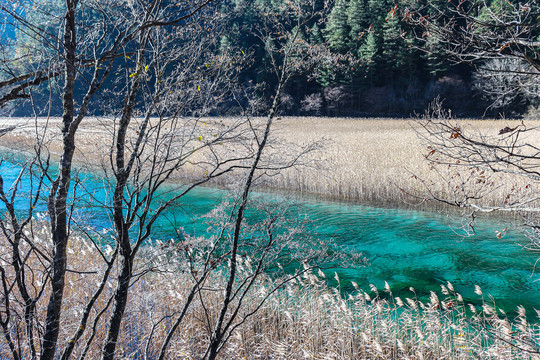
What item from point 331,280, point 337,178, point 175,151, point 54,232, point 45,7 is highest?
point 45,7

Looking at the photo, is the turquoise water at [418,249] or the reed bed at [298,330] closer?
the reed bed at [298,330]

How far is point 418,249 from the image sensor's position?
29.0 ft

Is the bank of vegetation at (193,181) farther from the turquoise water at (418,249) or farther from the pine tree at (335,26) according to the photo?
the turquoise water at (418,249)

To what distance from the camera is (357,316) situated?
5.14 m

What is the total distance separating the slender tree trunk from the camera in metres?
2.25

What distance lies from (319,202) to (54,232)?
1061 cm

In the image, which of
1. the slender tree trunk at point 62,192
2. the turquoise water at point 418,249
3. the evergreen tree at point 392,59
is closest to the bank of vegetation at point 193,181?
the slender tree trunk at point 62,192

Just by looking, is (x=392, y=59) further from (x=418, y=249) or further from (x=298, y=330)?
(x=298, y=330)

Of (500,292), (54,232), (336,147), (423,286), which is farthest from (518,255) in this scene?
(336,147)

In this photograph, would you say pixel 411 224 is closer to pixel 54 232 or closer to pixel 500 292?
pixel 500 292

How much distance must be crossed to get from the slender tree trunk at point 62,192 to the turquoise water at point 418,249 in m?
2.94

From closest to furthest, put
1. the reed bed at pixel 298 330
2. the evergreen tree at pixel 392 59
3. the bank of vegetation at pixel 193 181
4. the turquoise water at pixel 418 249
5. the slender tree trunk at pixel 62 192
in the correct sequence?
the slender tree trunk at pixel 62 192 → the bank of vegetation at pixel 193 181 → the reed bed at pixel 298 330 → the turquoise water at pixel 418 249 → the evergreen tree at pixel 392 59

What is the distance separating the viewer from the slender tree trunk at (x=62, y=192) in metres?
2.25

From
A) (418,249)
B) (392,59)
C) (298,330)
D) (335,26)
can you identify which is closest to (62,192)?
(298,330)
